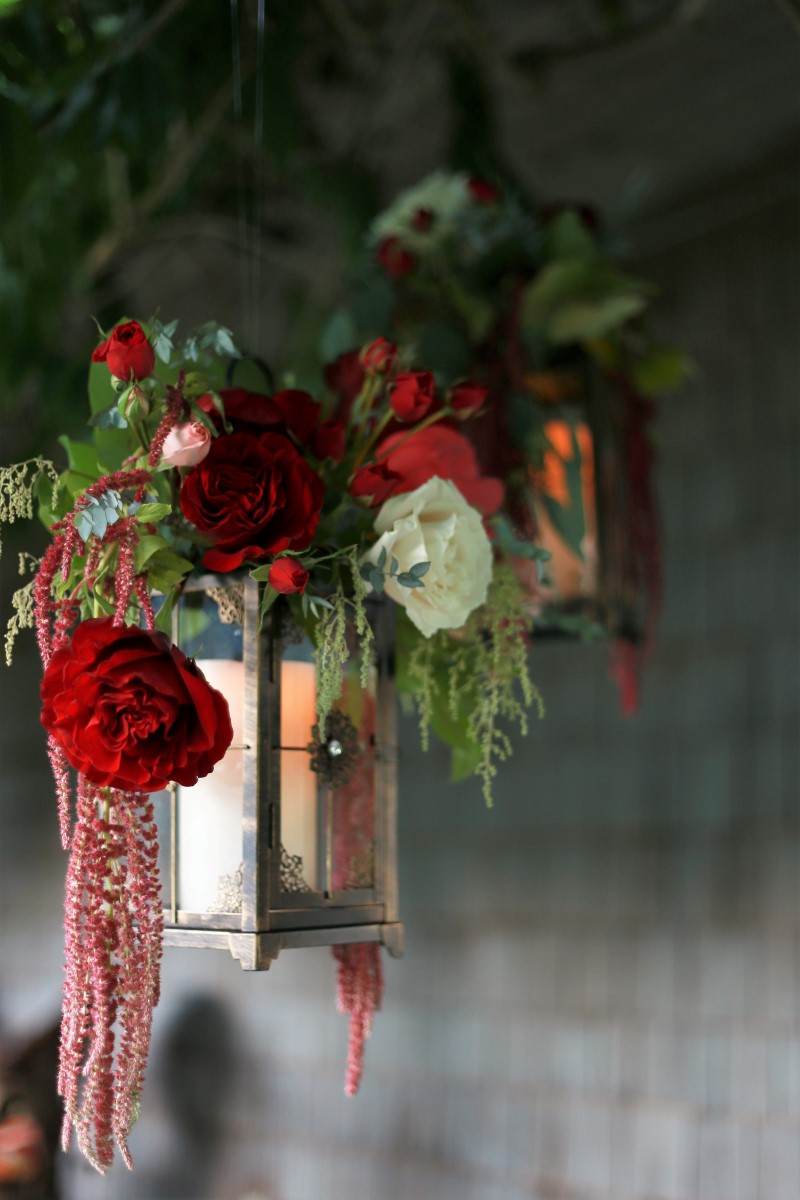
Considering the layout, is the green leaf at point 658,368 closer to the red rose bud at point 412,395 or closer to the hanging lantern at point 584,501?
the hanging lantern at point 584,501

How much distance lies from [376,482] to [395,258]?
0.85 metres

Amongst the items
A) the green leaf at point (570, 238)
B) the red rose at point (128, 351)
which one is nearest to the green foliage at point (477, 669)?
the red rose at point (128, 351)

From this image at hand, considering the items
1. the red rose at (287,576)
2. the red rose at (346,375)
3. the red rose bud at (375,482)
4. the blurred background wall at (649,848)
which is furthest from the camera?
the blurred background wall at (649,848)

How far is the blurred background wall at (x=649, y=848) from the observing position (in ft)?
6.79

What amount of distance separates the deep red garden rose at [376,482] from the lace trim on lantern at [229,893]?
31 centimetres

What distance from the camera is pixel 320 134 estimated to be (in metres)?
2.43

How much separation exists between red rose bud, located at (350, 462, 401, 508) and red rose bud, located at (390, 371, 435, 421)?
0.05 metres

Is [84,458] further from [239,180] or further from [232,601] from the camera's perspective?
[239,180]

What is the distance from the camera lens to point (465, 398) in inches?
42.5

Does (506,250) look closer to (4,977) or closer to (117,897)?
(117,897)

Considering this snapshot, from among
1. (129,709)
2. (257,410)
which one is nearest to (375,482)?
(257,410)

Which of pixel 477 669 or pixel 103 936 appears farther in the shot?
pixel 477 669

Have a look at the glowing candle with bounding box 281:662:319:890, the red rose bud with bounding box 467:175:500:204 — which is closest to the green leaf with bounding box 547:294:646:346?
the red rose bud with bounding box 467:175:500:204

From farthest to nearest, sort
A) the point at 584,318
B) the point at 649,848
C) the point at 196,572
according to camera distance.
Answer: the point at 649,848
the point at 584,318
the point at 196,572
